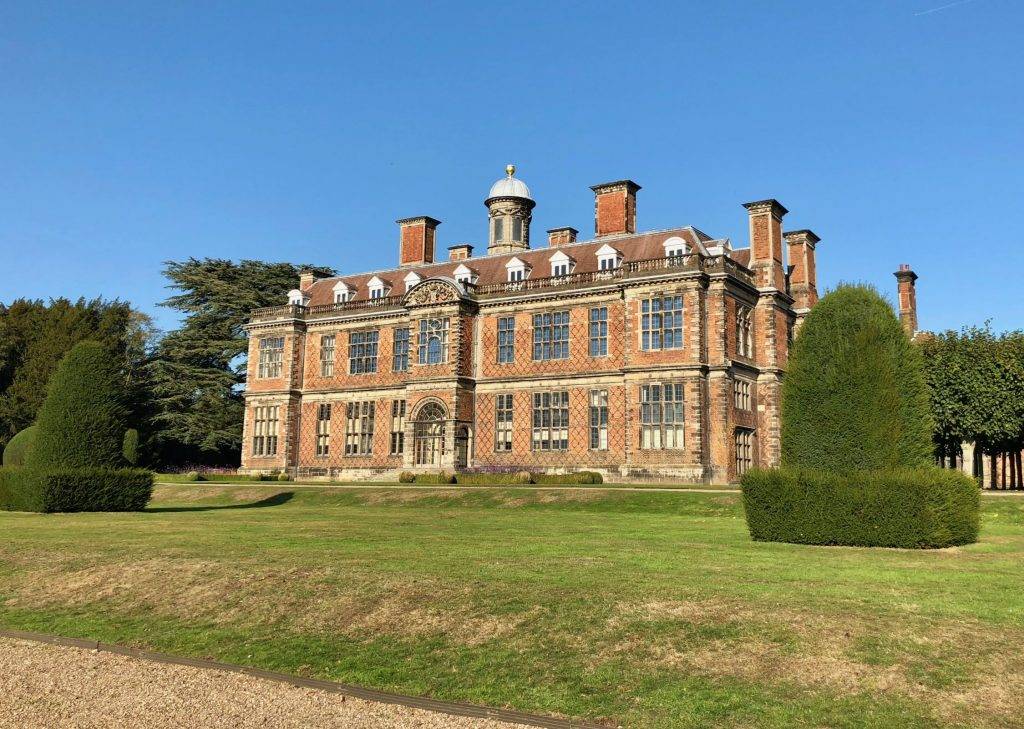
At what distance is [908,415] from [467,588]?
9.83 metres


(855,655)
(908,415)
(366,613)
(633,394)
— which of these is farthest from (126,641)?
(633,394)

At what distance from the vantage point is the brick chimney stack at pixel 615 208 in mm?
47094

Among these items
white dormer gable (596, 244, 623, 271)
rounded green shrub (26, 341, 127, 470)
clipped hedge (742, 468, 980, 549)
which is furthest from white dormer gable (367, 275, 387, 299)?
clipped hedge (742, 468, 980, 549)

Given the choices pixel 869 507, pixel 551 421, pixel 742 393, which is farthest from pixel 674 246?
pixel 869 507

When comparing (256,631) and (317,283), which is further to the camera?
(317,283)

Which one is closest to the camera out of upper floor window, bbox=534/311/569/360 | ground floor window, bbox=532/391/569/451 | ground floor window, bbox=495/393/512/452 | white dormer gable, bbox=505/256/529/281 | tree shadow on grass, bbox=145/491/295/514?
tree shadow on grass, bbox=145/491/295/514

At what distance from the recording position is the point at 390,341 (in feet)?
162

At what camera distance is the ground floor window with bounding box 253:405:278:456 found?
52.1 meters

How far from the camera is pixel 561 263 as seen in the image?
150ft

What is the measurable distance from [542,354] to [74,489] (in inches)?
946

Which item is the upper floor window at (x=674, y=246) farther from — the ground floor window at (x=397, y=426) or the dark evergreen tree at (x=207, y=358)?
the dark evergreen tree at (x=207, y=358)

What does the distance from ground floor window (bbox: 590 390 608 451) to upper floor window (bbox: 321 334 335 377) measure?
1744 cm

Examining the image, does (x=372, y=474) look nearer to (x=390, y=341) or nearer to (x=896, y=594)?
(x=390, y=341)

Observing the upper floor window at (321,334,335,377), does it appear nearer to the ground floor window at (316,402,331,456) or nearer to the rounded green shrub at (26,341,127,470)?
the ground floor window at (316,402,331,456)
